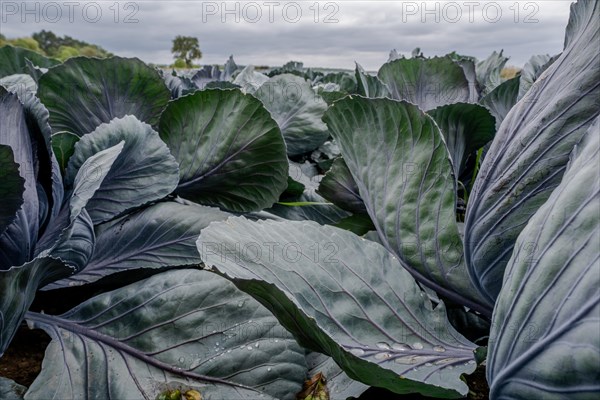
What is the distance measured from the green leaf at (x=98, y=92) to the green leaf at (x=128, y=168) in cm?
19

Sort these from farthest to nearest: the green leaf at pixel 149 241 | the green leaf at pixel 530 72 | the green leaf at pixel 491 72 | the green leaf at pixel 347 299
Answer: the green leaf at pixel 491 72
the green leaf at pixel 530 72
the green leaf at pixel 149 241
the green leaf at pixel 347 299

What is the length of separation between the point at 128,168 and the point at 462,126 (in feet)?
2.08

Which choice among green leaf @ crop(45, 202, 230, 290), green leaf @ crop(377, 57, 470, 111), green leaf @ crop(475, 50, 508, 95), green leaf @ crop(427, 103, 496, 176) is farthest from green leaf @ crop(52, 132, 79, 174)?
green leaf @ crop(475, 50, 508, 95)

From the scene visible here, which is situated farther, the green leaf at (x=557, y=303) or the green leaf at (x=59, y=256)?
the green leaf at (x=59, y=256)

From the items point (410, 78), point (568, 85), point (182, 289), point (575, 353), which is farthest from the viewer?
point (410, 78)

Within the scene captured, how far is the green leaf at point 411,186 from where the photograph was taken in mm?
824

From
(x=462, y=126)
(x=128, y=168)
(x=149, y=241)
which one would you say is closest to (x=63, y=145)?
(x=128, y=168)

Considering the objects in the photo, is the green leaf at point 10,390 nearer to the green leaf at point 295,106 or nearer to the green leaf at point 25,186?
the green leaf at point 25,186

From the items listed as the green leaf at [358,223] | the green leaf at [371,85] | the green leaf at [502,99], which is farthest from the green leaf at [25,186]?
the green leaf at [502,99]

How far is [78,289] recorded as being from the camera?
0.99 metres

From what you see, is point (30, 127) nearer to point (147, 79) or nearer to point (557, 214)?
point (147, 79)

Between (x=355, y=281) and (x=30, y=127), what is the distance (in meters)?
0.56

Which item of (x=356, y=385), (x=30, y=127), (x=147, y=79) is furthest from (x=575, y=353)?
(x=147, y=79)

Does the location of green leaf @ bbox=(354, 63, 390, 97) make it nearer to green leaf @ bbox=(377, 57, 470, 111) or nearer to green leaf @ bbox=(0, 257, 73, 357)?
green leaf @ bbox=(377, 57, 470, 111)
